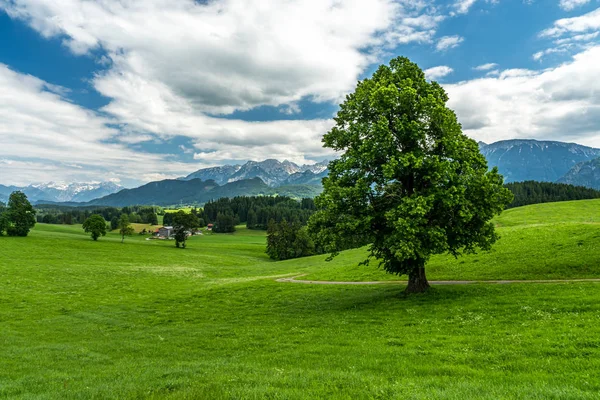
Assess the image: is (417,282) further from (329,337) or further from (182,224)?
(182,224)

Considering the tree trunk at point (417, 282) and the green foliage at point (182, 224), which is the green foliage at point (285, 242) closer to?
the green foliage at point (182, 224)

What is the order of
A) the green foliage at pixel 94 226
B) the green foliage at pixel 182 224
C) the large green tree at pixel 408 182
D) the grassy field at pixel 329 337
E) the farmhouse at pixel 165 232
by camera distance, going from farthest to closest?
the farmhouse at pixel 165 232, the green foliage at pixel 182 224, the green foliage at pixel 94 226, the large green tree at pixel 408 182, the grassy field at pixel 329 337

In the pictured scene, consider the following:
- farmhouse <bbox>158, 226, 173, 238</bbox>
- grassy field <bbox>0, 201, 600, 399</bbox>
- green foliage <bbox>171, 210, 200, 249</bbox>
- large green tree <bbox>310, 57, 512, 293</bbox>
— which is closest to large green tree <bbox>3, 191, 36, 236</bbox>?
green foliage <bbox>171, 210, 200, 249</bbox>

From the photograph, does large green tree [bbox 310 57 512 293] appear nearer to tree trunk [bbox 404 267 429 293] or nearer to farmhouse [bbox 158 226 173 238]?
tree trunk [bbox 404 267 429 293]

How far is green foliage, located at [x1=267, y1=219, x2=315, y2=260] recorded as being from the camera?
5022 inches

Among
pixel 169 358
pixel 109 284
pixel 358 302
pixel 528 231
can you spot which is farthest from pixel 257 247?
pixel 169 358

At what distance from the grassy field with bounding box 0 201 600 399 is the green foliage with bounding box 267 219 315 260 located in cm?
8124

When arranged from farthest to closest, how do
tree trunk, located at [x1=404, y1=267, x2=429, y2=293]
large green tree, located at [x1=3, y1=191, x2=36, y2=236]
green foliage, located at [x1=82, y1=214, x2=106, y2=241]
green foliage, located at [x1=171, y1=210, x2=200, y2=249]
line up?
green foliage, located at [x1=171, y1=210, x2=200, y2=249] → green foliage, located at [x1=82, y1=214, x2=106, y2=241] → large green tree, located at [x1=3, y1=191, x2=36, y2=236] → tree trunk, located at [x1=404, y1=267, x2=429, y2=293]

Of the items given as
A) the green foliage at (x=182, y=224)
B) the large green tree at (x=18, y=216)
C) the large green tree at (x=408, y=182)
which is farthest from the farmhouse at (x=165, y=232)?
the large green tree at (x=408, y=182)

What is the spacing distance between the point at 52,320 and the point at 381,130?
113ft

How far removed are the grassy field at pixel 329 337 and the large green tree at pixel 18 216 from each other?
78390 millimetres

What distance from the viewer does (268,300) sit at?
3641cm

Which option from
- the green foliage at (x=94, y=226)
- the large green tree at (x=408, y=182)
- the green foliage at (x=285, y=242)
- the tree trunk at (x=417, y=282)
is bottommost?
A: the green foliage at (x=285, y=242)

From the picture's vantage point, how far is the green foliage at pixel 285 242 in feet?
419
